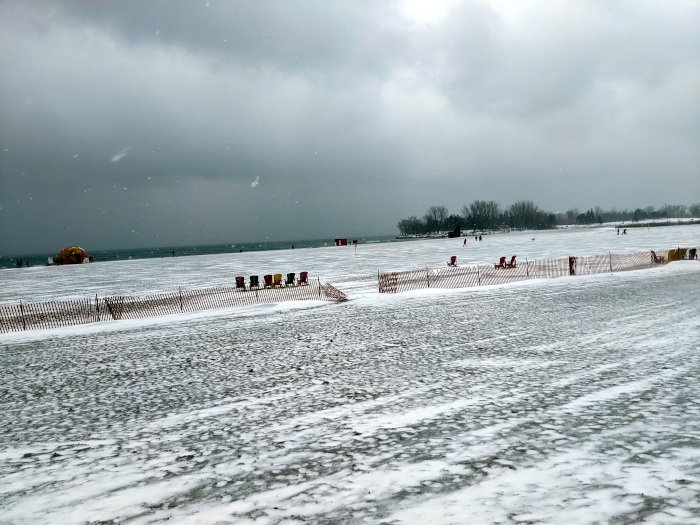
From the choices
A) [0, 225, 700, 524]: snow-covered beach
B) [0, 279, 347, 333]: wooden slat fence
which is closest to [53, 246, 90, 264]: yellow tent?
[0, 279, 347, 333]: wooden slat fence

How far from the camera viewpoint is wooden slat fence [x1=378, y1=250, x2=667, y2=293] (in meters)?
28.8

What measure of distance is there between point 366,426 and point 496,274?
2744 cm

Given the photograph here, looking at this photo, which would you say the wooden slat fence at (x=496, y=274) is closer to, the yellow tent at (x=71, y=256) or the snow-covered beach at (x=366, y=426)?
the snow-covered beach at (x=366, y=426)

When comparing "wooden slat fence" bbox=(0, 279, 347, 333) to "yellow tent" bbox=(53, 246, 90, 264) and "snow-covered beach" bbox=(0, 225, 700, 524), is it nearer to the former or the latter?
"snow-covered beach" bbox=(0, 225, 700, 524)

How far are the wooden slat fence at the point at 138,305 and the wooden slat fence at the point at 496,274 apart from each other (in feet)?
16.3

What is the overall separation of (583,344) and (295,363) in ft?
23.4

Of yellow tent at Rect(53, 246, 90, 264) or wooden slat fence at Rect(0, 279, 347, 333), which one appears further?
yellow tent at Rect(53, 246, 90, 264)

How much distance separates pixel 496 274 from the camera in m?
33.0

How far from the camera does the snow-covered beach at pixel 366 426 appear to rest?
16.8 feet

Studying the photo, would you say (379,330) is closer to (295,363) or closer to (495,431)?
(295,363)

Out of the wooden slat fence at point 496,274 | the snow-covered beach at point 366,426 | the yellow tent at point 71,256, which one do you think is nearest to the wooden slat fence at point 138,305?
the wooden slat fence at point 496,274

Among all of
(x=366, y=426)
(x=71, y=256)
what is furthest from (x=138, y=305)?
(x=71, y=256)

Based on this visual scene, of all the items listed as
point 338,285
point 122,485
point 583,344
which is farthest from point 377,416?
point 338,285

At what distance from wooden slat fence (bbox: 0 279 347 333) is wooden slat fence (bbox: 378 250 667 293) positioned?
498 centimetres
